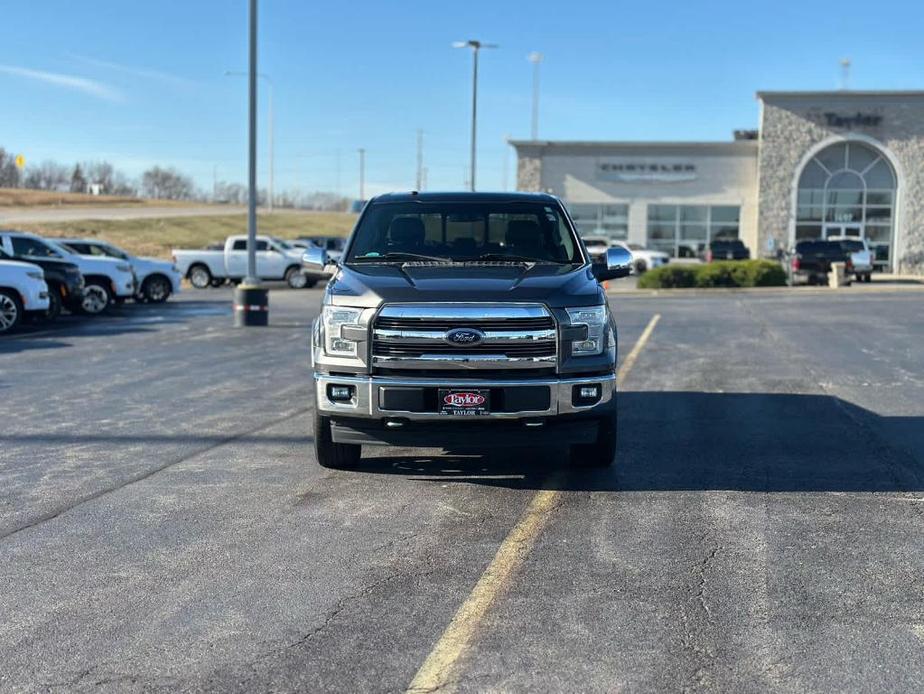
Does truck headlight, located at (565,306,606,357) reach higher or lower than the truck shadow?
higher

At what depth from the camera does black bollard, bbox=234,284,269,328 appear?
2003 centimetres

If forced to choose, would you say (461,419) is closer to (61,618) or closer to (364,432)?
(364,432)

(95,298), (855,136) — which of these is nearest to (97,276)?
(95,298)

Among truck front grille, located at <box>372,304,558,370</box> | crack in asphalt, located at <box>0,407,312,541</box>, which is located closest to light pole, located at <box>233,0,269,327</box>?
crack in asphalt, located at <box>0,407,312,541</box>

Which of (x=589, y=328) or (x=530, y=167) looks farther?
(x=530, y=167)

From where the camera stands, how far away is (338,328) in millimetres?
6875

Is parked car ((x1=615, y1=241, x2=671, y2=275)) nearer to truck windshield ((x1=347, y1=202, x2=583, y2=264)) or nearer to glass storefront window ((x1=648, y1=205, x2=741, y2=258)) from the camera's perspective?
glass storefront window ((x1=648, y1=205, x2=741, y2=258))

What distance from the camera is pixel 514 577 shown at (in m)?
5.20

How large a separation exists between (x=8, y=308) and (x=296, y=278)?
57.7 ft

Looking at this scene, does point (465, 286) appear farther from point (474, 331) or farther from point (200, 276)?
point (200, 276)

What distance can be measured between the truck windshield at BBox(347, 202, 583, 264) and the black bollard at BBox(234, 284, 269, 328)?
11.9 meters

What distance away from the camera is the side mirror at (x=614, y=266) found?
8117 millimetres

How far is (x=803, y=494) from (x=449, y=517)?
2.40 meters

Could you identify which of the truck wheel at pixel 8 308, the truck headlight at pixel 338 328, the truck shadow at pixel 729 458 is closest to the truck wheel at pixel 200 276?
the truck wheel at pixel 8 308
